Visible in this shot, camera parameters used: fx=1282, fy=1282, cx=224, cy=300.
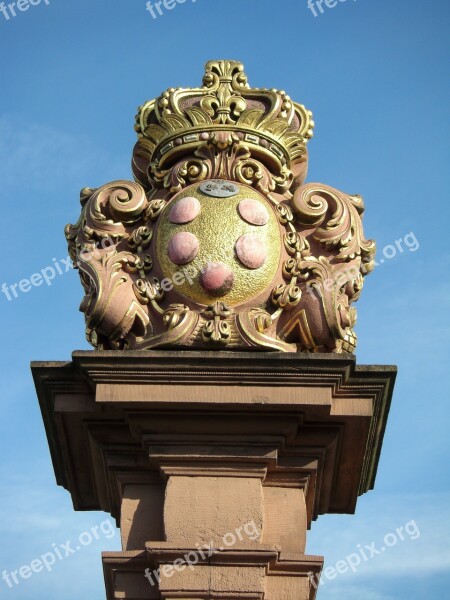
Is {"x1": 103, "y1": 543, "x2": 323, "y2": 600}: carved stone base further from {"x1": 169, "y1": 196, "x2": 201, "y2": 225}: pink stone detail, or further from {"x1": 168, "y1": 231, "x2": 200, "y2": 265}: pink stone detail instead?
{"x1": 169, "y1": 196, "x2": 201, "y2": 225}: pink stone detail

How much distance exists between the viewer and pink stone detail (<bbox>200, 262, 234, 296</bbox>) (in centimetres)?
883

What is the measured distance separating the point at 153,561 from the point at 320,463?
4.64ft

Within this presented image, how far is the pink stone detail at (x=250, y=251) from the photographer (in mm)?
8922

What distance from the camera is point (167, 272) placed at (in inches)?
353

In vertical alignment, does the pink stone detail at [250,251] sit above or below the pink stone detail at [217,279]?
above

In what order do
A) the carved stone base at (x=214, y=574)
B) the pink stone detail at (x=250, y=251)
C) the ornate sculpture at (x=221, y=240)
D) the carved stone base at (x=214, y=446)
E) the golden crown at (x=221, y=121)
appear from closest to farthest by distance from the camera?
the carved stone base at (x=214, y=574) < the carved stone base at (x=214, y=446) < the ornate sculpture at (x=221, y=240) < the pink stone detail at (x=250, y=251) < the golden crown at (x=221, y=121)

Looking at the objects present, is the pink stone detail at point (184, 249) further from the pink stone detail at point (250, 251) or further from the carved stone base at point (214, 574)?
the carved stone base at point (214, 574)

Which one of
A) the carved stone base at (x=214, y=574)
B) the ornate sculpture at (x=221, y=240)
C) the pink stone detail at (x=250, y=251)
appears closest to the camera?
the carved stone base at (x=214, y=574)

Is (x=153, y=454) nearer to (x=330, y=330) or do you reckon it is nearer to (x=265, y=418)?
(x=265, y=418)

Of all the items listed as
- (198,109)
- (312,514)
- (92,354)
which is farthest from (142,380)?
(198,109)

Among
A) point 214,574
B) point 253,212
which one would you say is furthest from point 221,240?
point 214,574

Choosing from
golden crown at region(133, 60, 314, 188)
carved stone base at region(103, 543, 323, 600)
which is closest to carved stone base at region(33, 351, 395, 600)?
carved stone base at region(103, 543, 323, 600)

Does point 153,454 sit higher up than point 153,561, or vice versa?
point 153,454

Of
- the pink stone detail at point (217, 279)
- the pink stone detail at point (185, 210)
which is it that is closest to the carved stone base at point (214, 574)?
the pink stone detail at point (217, 279)
